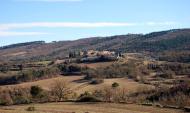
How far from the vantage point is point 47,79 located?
148 m

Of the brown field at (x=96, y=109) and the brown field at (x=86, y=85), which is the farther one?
the brown field at (x=86, y=85)

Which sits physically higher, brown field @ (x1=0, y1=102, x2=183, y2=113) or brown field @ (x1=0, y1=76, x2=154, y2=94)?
brown field @ (x1=0, y1=102, x2=183, y2=113)

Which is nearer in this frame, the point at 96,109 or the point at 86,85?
the point at 96,109

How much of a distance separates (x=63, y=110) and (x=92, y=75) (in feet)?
312

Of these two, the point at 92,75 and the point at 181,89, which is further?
the point at 92,75

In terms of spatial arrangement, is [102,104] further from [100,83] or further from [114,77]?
[114,77]

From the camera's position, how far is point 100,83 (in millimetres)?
128500

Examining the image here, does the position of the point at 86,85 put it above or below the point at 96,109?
below

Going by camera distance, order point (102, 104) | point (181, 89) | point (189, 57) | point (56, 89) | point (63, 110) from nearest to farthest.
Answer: point (63, 110), point (102, 104), point (181, 89), point (56, 89), point (189, 57)

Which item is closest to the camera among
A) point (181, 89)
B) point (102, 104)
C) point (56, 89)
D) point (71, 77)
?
point (102, 104)

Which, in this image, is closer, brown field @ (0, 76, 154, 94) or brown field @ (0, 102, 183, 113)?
brown field @ (0, 102, 183, 113)

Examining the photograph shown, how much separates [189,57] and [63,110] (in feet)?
487

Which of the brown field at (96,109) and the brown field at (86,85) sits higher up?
the brown field at (96,109)

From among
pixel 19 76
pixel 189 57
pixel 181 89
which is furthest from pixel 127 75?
pixel 181 89
